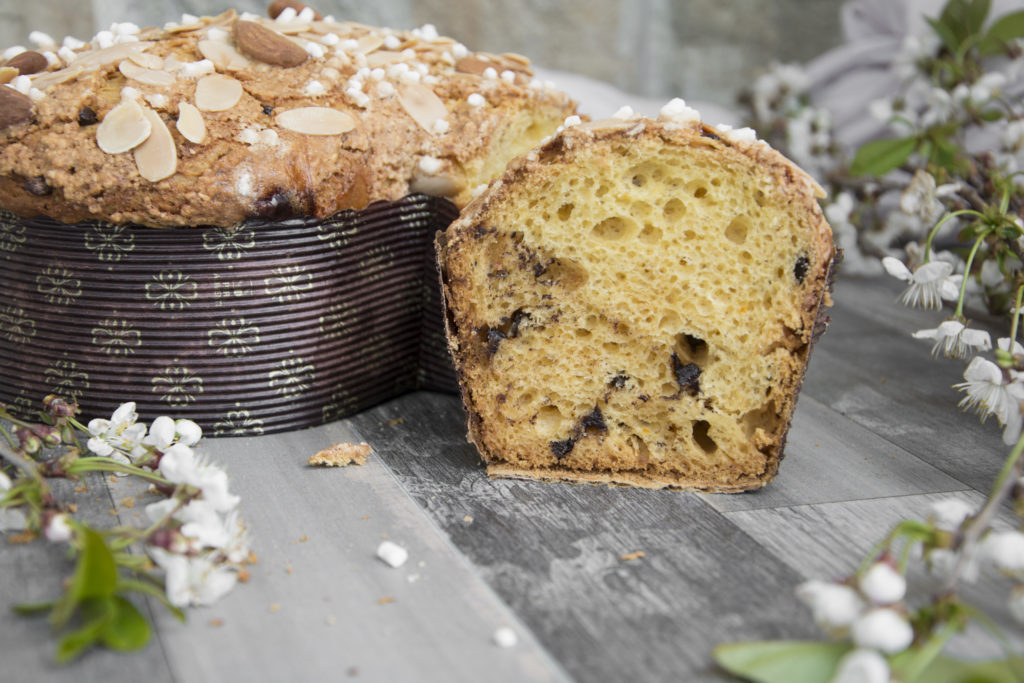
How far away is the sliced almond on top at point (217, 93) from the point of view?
146 cm

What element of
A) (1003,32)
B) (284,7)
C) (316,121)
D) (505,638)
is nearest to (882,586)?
(505,638)

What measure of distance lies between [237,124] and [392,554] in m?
0.72

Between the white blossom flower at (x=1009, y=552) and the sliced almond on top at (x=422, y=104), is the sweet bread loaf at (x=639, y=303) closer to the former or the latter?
the sliced almond on top at (x=422, y=104)

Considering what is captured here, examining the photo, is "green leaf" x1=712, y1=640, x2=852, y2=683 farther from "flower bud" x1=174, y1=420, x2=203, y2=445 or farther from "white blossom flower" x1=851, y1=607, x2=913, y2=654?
"flower bud" x1=174, y1=420, x2=203, y2=445

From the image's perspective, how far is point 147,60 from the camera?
59.3 inches

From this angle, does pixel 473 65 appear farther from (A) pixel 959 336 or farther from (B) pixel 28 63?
(A) pixel 959 336

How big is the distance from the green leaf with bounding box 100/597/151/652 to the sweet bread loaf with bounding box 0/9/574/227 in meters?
0.64

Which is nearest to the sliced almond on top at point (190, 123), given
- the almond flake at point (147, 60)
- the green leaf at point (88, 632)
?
the almond flake at point (147, 60)

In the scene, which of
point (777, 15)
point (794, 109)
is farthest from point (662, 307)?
point (777, 15)

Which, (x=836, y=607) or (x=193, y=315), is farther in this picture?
(x=193, y=315)

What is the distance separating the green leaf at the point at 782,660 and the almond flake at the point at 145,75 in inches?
46.3

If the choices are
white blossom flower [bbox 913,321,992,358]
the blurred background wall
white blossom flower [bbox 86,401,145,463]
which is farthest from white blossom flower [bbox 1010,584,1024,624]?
the blurred background wall

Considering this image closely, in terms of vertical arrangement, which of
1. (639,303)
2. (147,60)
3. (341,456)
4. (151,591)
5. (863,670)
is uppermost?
(147,60)

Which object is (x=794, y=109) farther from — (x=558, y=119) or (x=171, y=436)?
(x=171, y=436)
